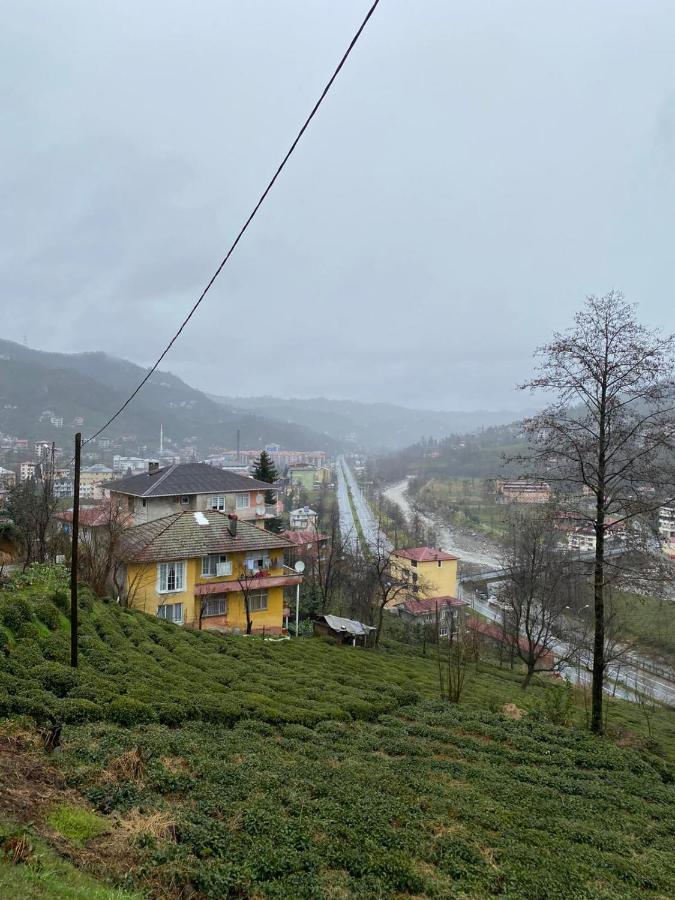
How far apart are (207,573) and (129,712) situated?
55.4 feet

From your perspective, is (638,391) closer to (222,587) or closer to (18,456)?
(222,587)

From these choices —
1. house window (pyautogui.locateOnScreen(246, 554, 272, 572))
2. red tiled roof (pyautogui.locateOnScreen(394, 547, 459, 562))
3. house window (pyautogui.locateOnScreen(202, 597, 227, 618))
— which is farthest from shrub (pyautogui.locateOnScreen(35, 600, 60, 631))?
red tiled roof (pyautogui.locateOnScreen(394, 547, 459, 562))

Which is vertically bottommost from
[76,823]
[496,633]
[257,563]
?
[496,633]

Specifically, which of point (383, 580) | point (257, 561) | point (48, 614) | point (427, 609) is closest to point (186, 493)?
point (257, 561)

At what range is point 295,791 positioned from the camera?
19.6 feet

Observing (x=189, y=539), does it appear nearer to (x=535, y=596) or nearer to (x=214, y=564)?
(x=214, y=564)

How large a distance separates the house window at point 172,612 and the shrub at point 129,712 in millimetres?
16228

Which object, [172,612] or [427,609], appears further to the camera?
[427,609]

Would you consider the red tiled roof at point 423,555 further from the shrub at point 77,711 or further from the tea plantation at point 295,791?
the shrub at point 77,711

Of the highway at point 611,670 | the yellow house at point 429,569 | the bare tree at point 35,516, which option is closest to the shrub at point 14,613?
the bare tree at point 35,516

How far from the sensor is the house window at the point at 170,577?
22956 mm

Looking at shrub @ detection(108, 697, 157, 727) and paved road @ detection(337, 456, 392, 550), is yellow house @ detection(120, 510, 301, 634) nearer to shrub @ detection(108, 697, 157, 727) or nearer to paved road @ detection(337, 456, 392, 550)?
shrub @ detection(108, 697, 157, 727)

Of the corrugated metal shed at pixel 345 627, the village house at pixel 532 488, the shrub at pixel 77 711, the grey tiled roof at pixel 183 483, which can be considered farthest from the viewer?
the grey tiled roof at pixel 183 483

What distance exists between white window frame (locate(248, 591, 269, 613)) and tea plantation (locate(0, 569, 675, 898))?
13833 mm
